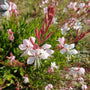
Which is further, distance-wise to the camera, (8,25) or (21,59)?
(8,25)

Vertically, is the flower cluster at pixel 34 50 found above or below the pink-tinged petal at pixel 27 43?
below

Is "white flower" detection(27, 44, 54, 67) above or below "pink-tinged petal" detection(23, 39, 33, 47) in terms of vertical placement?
below

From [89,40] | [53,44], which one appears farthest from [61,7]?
[53,44]

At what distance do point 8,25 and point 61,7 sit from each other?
8.10ft

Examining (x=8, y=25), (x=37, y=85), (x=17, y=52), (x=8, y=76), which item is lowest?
(x=37, y=85)

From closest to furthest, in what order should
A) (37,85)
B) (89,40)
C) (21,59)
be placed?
(37,85), (21,59), (89,40)

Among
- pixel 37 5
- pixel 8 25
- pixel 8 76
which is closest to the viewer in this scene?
pixel 8 76

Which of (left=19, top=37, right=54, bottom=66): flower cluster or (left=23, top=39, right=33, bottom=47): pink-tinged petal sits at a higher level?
(left=23, top=39, right=33, bottom=47): pink-tinged petal

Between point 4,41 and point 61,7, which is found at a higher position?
point 61,7

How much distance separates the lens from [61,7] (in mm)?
4027

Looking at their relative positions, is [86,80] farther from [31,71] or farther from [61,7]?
[61,7]

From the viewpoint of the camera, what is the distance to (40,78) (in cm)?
206

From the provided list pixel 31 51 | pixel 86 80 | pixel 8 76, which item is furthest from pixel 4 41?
pixel 86 80

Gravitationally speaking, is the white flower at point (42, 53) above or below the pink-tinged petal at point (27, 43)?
below
